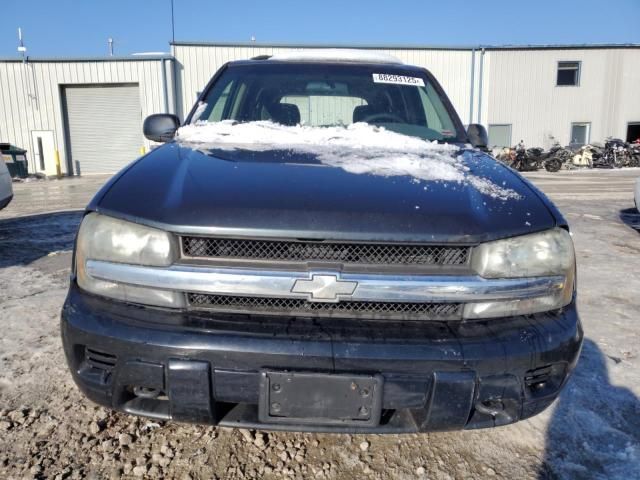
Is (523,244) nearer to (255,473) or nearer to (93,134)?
(255,473)

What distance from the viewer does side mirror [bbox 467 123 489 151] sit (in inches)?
116

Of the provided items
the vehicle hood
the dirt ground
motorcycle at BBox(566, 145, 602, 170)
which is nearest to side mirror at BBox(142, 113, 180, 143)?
the vehicle hood

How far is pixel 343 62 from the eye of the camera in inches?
126

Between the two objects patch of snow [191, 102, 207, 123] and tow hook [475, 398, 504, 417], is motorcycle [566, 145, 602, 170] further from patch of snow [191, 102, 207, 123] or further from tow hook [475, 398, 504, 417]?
tow hook [475, 398, 504, 417]

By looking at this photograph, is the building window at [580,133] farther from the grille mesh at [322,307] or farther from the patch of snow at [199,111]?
the grille mesh at [322,307]

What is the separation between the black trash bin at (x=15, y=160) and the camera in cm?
1662

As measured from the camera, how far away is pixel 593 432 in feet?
7.17

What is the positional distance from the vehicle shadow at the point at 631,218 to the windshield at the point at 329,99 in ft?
17.2

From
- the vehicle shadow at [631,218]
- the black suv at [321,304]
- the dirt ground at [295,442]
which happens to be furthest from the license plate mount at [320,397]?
the vehicle shadow at [631,218]

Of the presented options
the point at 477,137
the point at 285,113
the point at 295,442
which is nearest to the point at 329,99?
the point at 285,113

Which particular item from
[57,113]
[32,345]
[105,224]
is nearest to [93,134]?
[57,113]

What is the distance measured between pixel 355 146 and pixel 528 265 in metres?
1.07

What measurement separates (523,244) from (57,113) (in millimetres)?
20790

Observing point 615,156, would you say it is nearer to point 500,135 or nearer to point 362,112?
point 500,135
